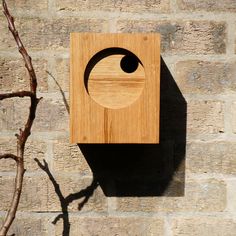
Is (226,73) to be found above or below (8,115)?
above

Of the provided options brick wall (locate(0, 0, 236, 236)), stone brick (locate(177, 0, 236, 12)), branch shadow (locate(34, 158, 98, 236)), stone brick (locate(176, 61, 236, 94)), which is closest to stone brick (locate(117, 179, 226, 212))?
brick wall (locate(0, 0, 236, 236))

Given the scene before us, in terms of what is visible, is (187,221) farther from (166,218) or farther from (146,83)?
(146,83)

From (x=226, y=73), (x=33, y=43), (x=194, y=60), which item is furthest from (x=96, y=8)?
(x=226, y=73)

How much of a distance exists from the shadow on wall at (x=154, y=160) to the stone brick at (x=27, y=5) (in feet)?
1.39

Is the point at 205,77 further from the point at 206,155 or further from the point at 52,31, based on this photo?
the point at 52,31

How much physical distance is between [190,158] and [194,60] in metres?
0.32

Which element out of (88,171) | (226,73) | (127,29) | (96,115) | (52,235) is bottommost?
(52,235)

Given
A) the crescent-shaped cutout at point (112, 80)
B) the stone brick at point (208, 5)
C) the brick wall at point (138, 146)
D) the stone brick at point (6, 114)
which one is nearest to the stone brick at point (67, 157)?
the brick wall at point (138, 146)

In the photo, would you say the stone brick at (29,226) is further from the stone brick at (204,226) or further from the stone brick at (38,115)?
the stone brick at (204,226)

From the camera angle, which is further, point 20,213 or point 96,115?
point 20,213

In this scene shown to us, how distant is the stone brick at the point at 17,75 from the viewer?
1.49 metres

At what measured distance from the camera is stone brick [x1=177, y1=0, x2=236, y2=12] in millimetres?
1513

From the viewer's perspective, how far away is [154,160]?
5.00ft

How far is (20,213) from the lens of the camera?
59.5 inches
